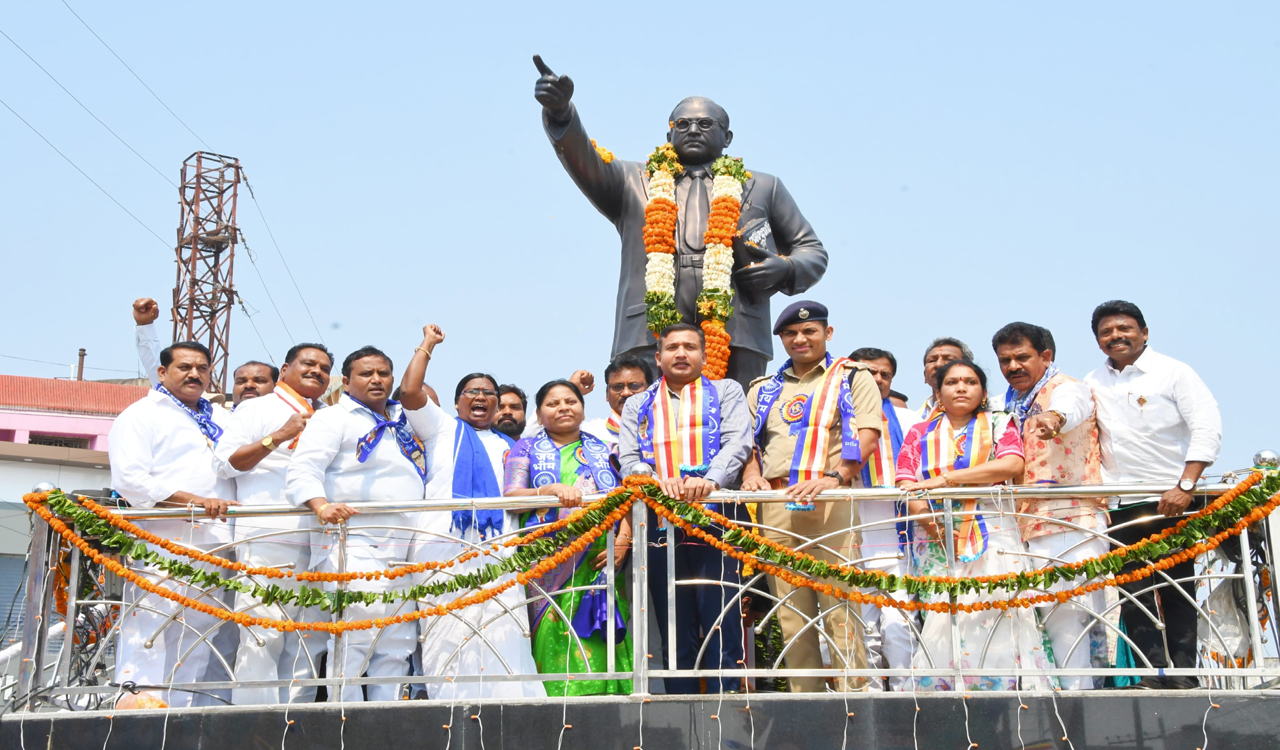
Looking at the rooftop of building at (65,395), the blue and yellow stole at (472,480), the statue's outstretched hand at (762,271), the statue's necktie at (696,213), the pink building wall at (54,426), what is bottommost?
the blue and yellow stole at (472,480)

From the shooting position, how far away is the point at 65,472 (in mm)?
21453

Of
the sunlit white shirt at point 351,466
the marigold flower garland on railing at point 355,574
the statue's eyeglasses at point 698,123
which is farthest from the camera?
the statue's eyeglasses at point 698,123

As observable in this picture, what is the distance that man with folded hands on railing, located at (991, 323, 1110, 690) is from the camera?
A: 525 centimetres

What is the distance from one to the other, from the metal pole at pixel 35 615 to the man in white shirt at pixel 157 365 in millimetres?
1547

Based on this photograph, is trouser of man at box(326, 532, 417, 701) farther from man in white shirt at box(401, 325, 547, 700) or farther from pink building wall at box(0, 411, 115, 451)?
pink building wall at box(0, 411, 115, 451)

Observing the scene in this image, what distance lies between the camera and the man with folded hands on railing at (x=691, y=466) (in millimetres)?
5305

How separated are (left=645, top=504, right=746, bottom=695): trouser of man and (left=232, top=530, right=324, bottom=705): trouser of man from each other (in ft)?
5.45

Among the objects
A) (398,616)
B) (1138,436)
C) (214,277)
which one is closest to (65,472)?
(214,277)

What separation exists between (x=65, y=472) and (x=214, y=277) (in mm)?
8757

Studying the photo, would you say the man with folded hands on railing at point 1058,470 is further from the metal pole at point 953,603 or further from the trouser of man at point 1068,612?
the metal pole at point 953,603

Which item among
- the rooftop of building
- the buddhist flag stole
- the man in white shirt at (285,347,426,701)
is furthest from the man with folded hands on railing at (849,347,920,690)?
the rooftop of building

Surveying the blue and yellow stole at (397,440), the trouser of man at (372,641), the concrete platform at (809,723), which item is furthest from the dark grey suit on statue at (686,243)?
the concrete platform at (809,723)

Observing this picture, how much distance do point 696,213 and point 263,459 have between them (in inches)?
120

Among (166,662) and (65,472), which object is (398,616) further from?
(65,472)
